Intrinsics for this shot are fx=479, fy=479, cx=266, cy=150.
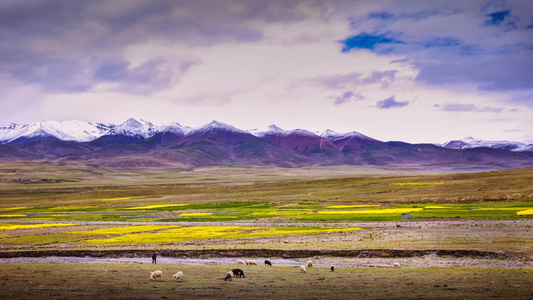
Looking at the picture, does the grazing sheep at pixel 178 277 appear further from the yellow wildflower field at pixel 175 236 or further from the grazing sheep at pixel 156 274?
the yellow wildflower field at pixel 175 236

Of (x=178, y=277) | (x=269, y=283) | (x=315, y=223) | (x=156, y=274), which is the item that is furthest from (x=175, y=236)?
(x=269, y=283)

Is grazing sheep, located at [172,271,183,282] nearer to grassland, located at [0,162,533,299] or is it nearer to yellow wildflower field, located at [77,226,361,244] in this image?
grassland, located at [0,162,533,299]

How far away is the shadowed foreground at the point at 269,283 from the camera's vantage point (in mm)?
20250

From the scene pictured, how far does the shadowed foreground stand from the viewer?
66.4 ft

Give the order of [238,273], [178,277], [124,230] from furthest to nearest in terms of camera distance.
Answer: [124,230]
[238,273]
[178,277]

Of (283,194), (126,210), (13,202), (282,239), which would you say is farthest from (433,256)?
(13,202)

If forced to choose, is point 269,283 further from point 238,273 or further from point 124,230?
point 124,230

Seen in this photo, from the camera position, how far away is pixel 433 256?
32281mm

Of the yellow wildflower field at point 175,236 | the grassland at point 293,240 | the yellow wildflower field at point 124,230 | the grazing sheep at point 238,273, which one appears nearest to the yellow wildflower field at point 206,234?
the yellow wildflower field at point 175,236

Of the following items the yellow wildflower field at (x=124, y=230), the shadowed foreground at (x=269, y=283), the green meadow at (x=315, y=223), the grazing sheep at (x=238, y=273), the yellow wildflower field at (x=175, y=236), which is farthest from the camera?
the yellow wildflower field at (x=124, y=230)

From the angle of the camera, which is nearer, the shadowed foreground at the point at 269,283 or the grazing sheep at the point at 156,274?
the shadowed foreground at the point at 269,283

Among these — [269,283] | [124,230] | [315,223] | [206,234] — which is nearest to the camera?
[269,283]

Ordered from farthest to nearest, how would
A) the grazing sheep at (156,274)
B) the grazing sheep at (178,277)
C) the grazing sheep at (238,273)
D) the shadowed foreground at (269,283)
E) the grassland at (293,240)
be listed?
the grazing sheep at (238,273), the grazing sheep at (156,274), the grazing sheep at (178,277), the grassland at (293,240), the shadowed foreground at (269,283)

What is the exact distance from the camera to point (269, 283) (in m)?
23.6
